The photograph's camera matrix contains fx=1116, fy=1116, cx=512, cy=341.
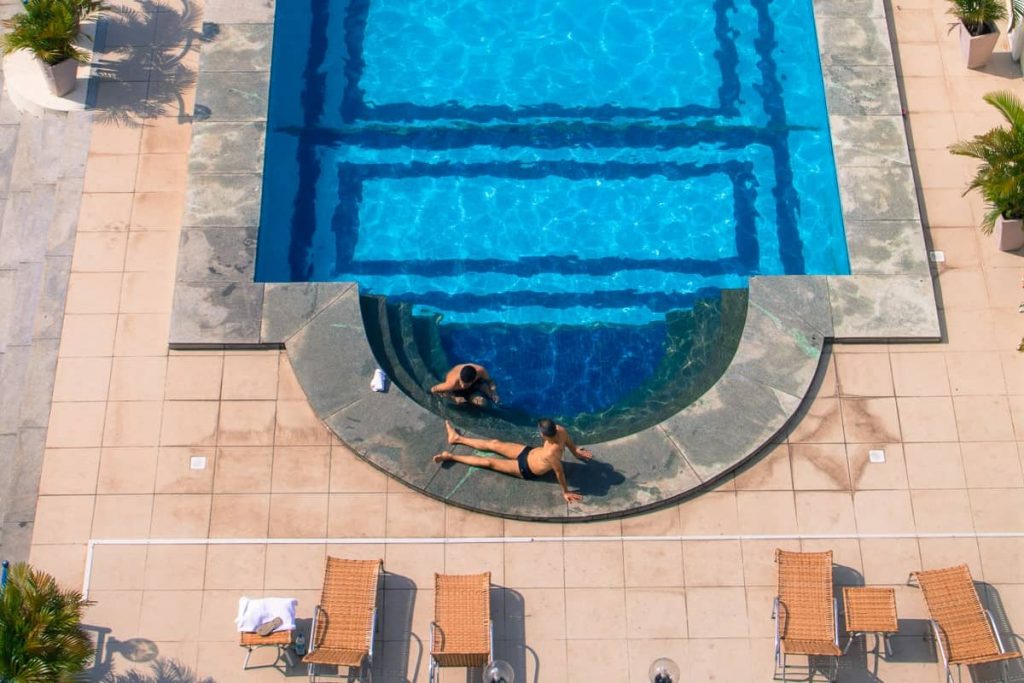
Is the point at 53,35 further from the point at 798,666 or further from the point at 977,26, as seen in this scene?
the point at 977,26

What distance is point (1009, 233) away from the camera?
50.2 ft

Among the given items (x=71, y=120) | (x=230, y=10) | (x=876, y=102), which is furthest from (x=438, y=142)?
(x=876, y=102)

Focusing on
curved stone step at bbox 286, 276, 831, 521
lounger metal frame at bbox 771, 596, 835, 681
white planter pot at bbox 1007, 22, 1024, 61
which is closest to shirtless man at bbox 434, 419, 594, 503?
curved stone step at bbox 286, 276, 831, 521

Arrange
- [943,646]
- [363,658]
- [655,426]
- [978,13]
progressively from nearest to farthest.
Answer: [943,646]
[363,658]
[655,426]
[978,13]

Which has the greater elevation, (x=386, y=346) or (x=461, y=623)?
(x=386, y=346)

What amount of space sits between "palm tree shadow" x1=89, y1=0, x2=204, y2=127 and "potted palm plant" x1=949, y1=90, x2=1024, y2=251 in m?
11.1

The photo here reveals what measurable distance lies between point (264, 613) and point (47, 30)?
8879 mm

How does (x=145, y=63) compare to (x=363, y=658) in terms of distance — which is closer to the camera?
(x=363, y=658)

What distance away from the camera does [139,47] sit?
17.0m

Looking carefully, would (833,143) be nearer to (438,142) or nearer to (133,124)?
(438,142)

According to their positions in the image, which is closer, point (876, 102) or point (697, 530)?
point (697, 530)

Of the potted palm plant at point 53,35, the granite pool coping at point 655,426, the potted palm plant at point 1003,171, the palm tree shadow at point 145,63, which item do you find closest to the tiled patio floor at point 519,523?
the granite pool coping at point 655,426

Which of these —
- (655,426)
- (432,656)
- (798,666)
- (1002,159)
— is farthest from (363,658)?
(1002,159)

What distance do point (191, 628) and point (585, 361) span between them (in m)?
6.22
